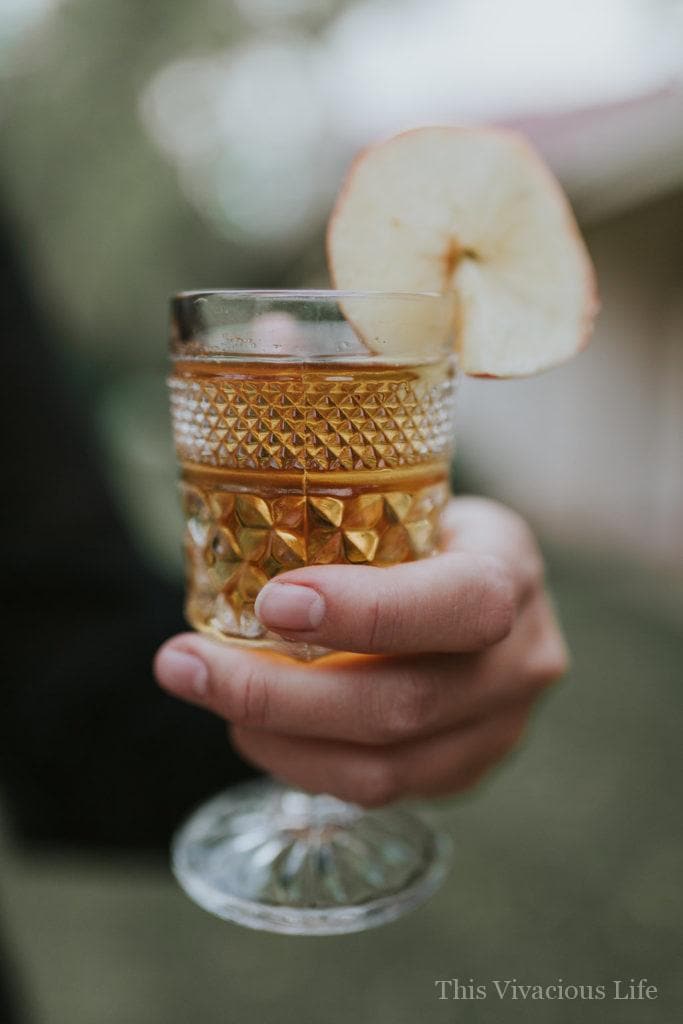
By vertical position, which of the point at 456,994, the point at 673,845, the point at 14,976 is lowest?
the point at 673,845

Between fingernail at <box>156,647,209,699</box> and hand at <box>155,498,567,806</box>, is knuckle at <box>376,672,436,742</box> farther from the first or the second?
fingernail at <box>156,647,209,699</box>

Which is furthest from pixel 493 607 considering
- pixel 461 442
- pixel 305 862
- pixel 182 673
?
pixel 461 442

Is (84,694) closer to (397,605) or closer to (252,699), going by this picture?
(252,699)

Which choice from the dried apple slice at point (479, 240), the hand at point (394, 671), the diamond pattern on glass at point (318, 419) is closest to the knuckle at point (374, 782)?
the hand at point (394, 671)

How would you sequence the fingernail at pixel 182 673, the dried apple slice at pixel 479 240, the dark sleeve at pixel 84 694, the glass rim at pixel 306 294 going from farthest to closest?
the dark sleeve at pixel 84 694, the fingernail at pixel 182 673, the dried apple slice at pixel 479 240, the glass rim at pixel 306 294

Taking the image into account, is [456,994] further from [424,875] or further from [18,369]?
[18,369]

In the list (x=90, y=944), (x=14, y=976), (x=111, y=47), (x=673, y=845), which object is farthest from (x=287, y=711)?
(x=111, y=47)

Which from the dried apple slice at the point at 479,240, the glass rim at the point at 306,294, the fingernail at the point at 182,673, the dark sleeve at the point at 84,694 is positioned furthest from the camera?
the dark sleeve at the point at 84,694

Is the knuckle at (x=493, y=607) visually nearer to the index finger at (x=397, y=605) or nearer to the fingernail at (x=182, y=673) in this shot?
the index finger at (x=397, y=605)
